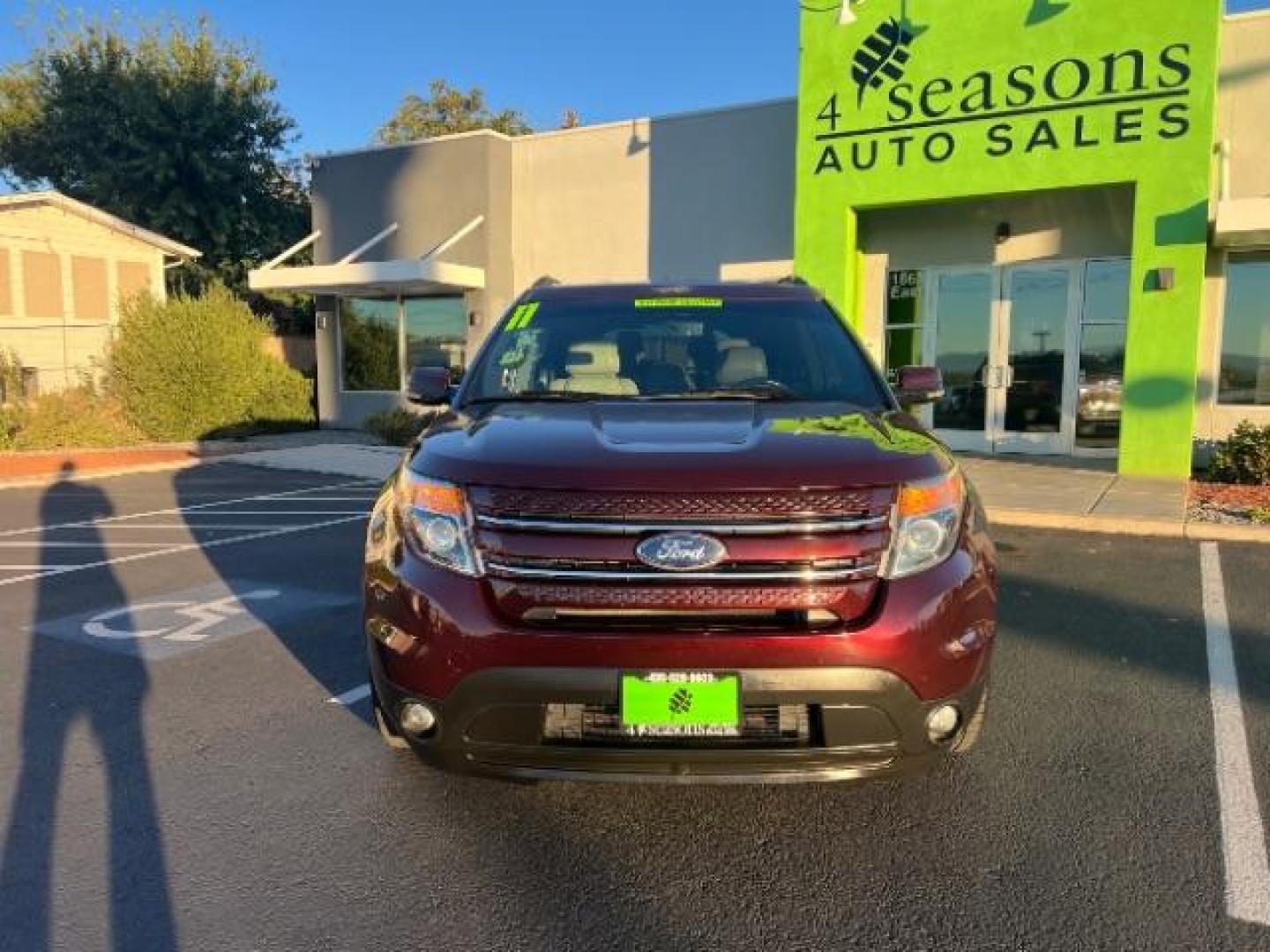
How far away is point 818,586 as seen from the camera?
2615 millimetres

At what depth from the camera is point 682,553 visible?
2.60m

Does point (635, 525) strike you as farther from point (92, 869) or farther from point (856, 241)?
point (856, 241)

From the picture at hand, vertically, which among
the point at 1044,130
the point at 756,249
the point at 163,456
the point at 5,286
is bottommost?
the point at 163,456

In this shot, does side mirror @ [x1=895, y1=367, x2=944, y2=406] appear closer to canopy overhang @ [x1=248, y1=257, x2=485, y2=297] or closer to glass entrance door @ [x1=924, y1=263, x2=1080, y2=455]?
glass entrance door @ [x1=924, y1=263, x2=1080, y2=455]

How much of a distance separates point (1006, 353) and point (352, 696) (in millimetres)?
11324

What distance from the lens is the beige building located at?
66.8 feet

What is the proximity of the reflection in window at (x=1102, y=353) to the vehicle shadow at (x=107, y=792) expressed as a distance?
38.3 feet

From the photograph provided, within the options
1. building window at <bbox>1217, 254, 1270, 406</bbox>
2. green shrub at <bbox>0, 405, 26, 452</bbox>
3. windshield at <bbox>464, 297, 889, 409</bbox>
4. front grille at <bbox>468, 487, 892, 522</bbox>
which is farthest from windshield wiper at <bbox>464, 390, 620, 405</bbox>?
green shrub at <bbox>0, 405, 26, 452</bbox>

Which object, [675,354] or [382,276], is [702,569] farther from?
[382,276]

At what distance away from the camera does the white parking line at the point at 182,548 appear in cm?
689

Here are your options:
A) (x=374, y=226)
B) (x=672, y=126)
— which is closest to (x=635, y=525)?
(x=672, y=126)

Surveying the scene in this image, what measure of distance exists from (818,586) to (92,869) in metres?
2.29

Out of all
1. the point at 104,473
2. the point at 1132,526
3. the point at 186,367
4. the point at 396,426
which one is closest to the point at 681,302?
the point at 1132,526

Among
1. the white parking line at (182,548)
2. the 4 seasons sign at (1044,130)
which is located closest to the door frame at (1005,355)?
the 4 seasons sign at (1044,130)
